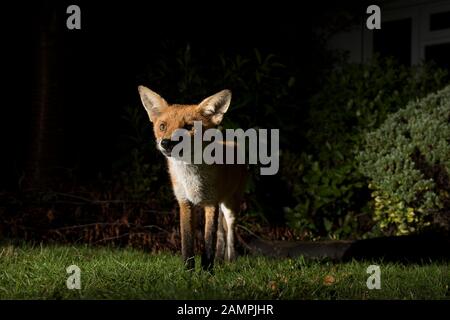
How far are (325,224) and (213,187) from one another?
2.97 meters

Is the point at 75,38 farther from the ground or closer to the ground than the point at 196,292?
farther from the ground

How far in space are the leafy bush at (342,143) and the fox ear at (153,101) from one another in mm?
3269

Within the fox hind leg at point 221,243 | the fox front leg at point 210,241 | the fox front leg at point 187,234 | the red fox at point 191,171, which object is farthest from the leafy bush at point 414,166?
the fox front leg at point 187,234

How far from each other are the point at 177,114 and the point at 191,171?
0.55 m

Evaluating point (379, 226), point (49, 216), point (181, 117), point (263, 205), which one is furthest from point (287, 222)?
point (181, 117)

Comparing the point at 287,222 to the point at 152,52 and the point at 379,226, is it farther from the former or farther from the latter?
the point at 152,52

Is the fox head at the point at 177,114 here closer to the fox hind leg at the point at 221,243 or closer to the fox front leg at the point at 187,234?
the fox front leg at the point at 187,234

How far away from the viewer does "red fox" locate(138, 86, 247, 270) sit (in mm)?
4844

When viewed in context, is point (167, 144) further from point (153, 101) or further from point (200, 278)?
point (200, 278)

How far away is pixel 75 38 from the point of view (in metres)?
9.86

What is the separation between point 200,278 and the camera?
4773mm

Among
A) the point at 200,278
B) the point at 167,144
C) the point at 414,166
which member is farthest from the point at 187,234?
the point at 414,166

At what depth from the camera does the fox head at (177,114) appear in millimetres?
4729

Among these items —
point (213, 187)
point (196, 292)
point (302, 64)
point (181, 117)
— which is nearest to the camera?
point (196, 292)
